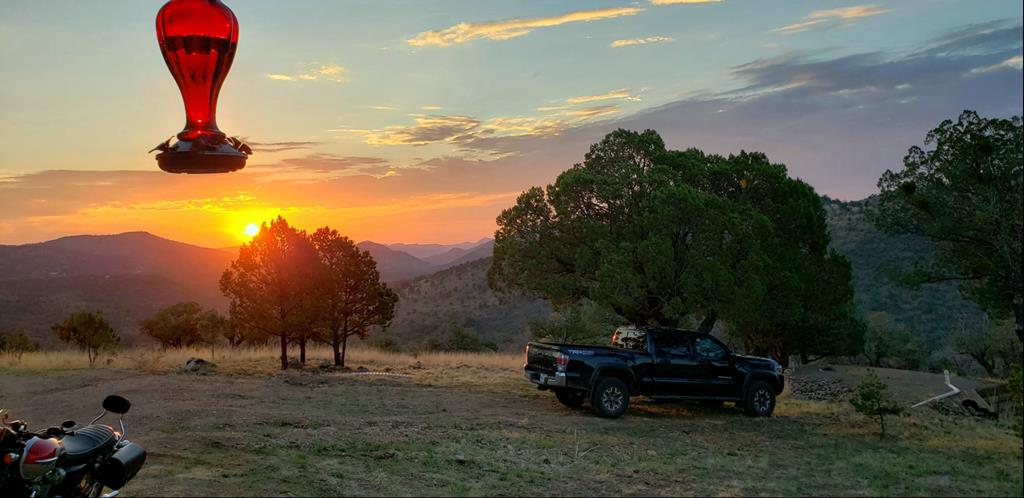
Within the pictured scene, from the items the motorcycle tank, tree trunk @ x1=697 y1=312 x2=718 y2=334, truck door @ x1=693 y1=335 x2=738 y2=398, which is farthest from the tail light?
the motorcycle tank

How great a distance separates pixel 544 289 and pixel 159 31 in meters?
16.1

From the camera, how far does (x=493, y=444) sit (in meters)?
11.3

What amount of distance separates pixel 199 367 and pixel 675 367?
52.1 feet

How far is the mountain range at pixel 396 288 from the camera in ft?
145

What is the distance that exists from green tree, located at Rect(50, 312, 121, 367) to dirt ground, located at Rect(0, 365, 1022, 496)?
13.0 metres

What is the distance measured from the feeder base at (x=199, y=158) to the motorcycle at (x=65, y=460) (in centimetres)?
312

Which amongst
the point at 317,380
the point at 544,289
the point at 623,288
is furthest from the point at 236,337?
the point at 623,288

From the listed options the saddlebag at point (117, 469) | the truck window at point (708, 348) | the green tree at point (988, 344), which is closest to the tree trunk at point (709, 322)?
the truck window at point (708, 348)

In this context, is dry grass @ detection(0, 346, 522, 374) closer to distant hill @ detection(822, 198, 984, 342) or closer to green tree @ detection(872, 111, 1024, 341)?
green tree @ detection(872, 111, 1024, 341)

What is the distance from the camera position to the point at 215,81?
466 cm

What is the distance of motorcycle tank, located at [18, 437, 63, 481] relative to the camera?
5918 millimetres

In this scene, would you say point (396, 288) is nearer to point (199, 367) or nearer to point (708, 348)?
point (199, 367)

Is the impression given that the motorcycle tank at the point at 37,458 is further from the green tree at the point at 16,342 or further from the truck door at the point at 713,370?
the green tree at the point at 16,342

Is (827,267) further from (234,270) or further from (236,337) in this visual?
(236,337)
